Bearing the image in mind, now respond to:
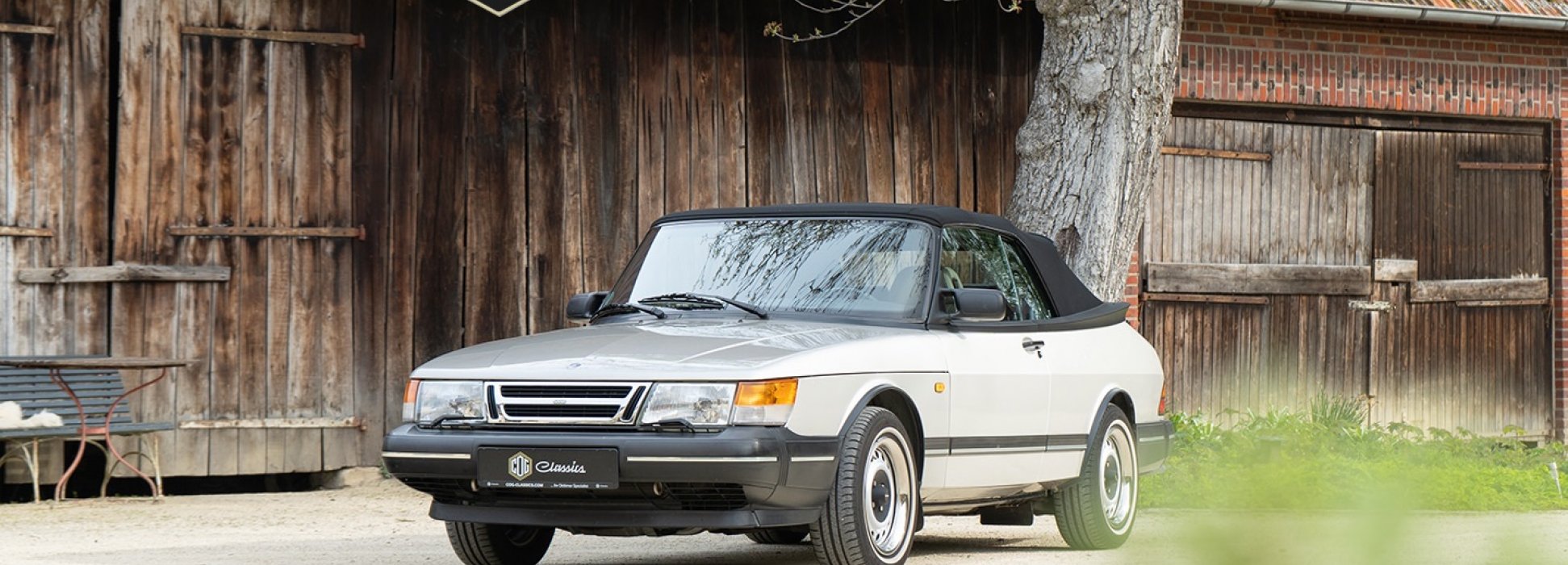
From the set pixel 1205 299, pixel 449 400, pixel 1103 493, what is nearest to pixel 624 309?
pixel 449 400

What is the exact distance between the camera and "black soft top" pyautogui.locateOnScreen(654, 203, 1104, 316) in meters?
7.19

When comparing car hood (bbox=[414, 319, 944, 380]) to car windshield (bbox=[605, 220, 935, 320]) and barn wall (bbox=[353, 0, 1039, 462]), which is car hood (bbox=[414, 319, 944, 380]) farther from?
barn wall (bbox=[353, 0, 1039, 462])

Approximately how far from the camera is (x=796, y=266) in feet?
23.2

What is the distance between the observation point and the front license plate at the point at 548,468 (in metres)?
5.73

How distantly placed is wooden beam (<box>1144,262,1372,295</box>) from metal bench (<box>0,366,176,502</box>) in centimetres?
683

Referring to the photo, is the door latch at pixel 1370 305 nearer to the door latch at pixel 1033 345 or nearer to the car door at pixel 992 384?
the car door at pixel 992 384

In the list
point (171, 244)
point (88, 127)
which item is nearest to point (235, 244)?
point (171, 244)

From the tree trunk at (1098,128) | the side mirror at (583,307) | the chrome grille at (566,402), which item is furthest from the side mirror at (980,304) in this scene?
the tree trunk at (1098,128)

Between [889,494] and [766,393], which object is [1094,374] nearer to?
[889,494]

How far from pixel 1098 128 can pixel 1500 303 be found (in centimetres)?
543

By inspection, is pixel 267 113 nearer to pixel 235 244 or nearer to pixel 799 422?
pixel 235 244

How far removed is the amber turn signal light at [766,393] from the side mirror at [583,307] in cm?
162

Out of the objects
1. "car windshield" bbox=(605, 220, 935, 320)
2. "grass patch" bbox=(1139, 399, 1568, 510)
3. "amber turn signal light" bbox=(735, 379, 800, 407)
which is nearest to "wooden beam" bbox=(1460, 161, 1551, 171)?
"grass patch" bbox=(1139, 399, 1568, 510)

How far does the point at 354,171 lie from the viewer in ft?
35.5
